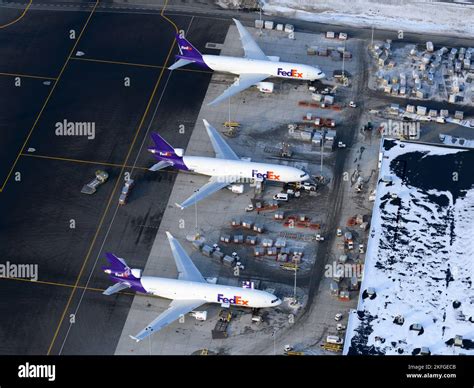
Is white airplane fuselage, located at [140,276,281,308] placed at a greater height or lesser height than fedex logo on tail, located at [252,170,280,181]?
lesser

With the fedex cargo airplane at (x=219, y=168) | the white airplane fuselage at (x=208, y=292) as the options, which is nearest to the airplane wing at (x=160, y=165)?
the fedex cargo airplane at (x=219, y=168)

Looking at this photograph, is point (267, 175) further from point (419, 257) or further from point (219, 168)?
point (419, 257)

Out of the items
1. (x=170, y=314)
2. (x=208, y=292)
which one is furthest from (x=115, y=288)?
(x=208, y=292)

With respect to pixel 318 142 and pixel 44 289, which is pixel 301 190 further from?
pixel 44 289

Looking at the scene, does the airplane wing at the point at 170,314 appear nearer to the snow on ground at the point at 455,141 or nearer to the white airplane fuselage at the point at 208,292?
the white airplane fuselage at the point at 208,292

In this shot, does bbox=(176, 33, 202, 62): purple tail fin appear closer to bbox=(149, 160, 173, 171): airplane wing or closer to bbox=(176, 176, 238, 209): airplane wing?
bbox=(149, 160, 173, 171): airplane wing

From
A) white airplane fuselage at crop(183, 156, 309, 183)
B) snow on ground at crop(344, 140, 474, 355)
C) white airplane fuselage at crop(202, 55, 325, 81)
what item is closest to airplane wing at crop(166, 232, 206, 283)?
white airplane fuselage at crop(183, 156, 309, 183)

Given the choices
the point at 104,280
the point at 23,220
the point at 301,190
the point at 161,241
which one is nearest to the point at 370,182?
the point at 301,190
